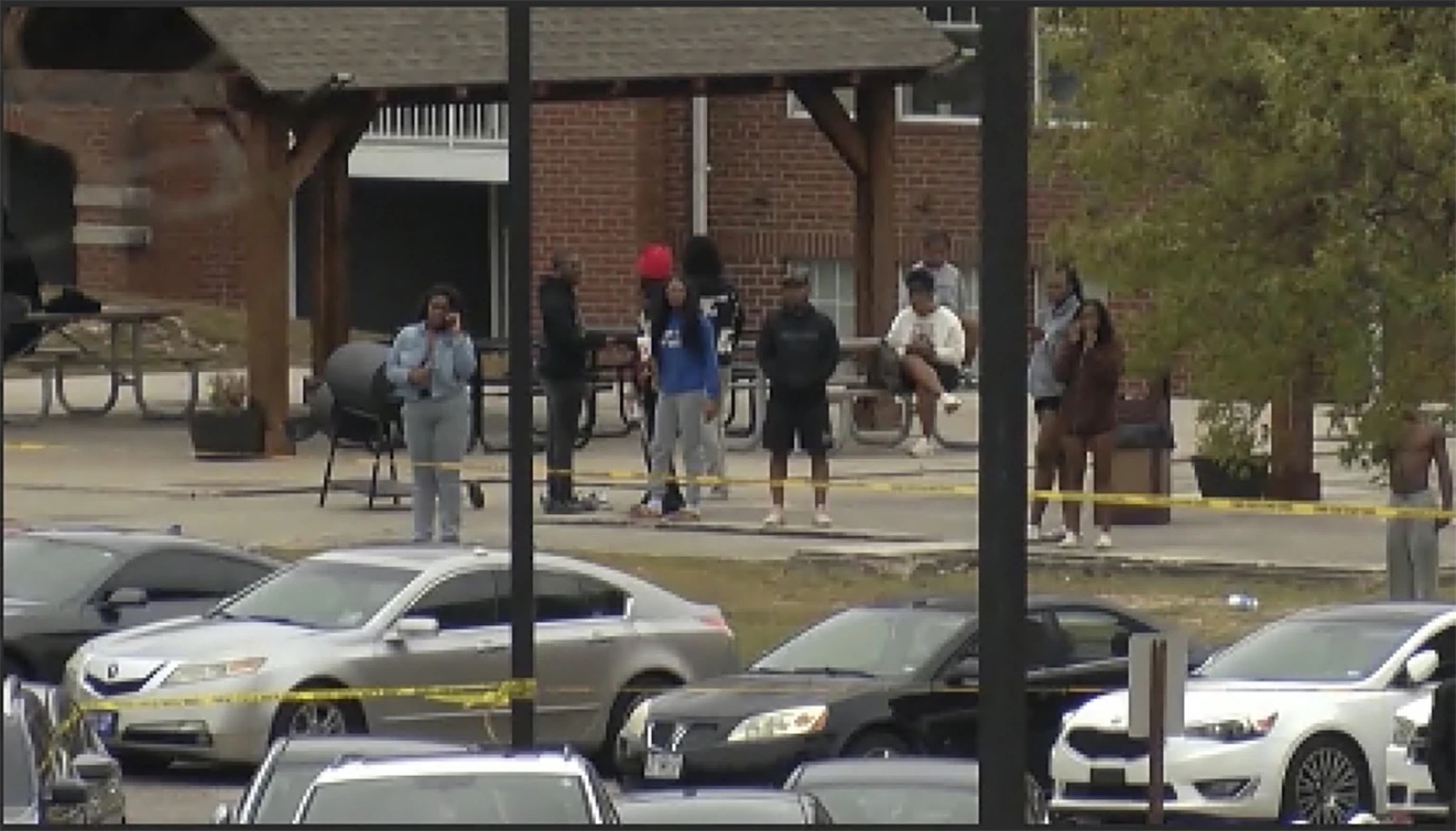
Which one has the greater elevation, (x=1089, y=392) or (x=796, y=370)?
(x=796, y=370)

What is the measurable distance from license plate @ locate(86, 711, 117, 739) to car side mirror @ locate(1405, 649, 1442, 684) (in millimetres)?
6751

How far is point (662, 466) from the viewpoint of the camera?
81.8ft

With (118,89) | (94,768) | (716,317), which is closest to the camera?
(94,768)

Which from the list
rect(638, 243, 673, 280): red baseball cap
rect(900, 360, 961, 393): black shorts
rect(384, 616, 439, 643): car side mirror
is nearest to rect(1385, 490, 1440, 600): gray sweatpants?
rect(384, 616, 439, 643): car side mirror

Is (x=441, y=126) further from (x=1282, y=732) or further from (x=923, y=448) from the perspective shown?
(x=1282, y=732)

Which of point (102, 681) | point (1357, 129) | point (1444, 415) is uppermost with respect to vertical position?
point (1357, 129)

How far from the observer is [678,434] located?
81.3ft

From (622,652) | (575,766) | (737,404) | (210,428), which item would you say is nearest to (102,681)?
(622,652)

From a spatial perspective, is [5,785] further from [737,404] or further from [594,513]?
[737,404]

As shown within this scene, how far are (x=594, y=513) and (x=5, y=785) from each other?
12799mm

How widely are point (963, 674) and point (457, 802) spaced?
617 cm

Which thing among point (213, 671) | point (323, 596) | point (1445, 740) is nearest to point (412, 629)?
point (323, 596)

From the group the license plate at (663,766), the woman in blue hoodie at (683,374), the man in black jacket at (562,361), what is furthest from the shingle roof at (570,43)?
→ the license plate at (663,766)

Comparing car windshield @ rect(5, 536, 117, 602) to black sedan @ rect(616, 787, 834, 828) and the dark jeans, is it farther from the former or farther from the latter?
black sedan @ rect(616, 787, 834, 828)
